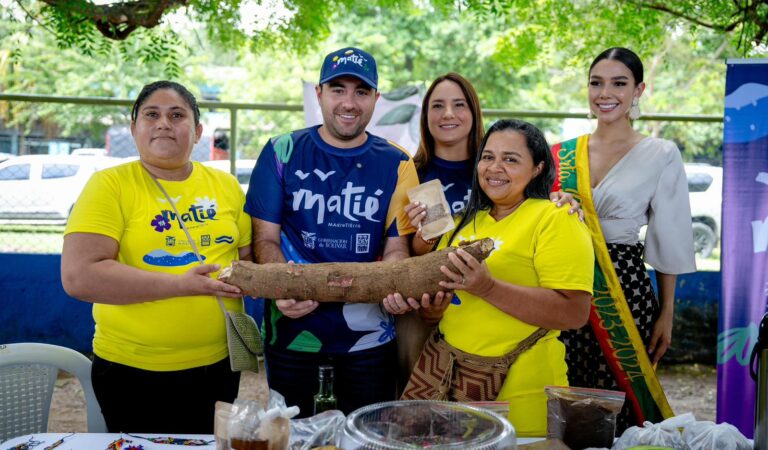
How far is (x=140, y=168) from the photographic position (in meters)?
2.34

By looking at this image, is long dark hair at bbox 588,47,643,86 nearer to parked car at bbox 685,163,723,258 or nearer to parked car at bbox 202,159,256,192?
parked car at bbox 685,163,723,258

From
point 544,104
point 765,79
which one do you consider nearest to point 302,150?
point 765,79

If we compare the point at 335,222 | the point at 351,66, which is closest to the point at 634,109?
the point at 351,66

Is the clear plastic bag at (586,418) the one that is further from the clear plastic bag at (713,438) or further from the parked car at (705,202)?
the parked car at (705,202)

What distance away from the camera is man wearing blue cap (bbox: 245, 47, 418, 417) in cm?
239

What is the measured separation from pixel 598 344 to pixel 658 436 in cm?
115

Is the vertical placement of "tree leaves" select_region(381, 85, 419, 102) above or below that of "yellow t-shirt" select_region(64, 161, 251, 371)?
above

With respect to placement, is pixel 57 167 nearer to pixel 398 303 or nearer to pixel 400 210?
pixel 400 210

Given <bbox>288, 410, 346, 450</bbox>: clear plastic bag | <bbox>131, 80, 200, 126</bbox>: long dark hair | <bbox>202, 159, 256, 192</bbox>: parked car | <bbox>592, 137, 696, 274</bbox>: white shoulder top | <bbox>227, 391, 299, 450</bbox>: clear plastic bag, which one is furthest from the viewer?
<bbox>202, 159, 256, 192</bbox>: parked car

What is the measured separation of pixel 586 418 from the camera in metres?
1.68

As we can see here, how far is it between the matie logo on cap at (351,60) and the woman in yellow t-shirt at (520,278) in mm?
528

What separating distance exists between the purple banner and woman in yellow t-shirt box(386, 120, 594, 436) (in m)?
1.62

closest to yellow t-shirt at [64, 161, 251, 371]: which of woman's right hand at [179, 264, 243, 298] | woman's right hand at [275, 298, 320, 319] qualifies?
woman's right hand at [179, 264, 243, 298]

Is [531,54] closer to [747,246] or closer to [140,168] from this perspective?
[747,246]
